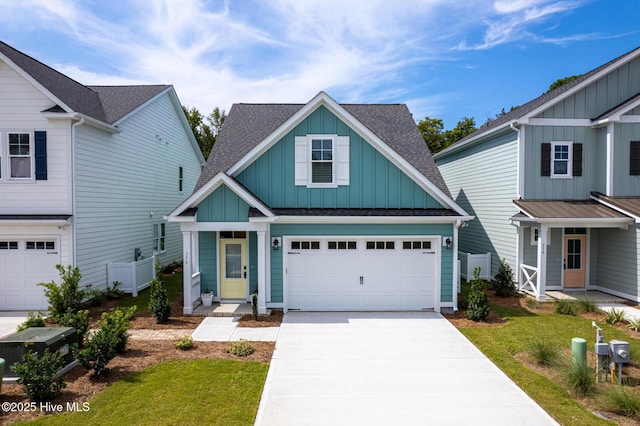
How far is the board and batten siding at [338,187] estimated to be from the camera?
12000 millimetres

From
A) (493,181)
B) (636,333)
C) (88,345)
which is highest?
(493,181)

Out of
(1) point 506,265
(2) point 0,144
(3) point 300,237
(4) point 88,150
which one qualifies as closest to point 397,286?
(3) point 300,237

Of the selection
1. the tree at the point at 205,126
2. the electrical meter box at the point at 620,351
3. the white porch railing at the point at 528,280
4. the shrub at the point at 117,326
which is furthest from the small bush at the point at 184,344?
the tree at the point at 205,126

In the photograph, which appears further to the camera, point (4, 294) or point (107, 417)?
point (4, 294)

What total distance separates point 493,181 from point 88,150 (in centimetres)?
1622

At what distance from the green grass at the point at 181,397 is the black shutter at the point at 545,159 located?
13.1 metres

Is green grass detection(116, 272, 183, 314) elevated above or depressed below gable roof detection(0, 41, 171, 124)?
below

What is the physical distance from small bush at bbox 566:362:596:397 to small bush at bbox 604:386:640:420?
0.38m

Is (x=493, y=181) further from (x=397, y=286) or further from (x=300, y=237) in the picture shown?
(x=300, y=237)

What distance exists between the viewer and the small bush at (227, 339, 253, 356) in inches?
322

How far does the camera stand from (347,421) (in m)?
5.78

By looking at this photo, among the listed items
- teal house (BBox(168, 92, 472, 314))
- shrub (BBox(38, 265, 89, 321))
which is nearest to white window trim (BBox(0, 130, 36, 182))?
shrub (BBox(38, 265, 89, 321))

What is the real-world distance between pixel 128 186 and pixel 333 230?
9.60 meters

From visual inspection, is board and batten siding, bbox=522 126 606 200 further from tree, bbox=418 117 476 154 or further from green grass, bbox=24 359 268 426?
tree, bbox=418 117 476 154
